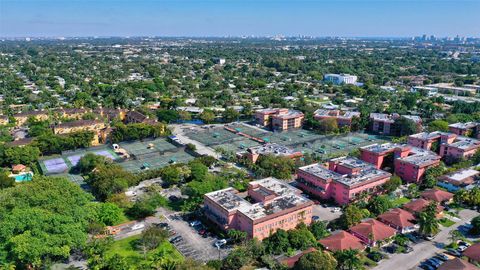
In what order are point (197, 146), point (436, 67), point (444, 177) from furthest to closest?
point (436, 67) → point (197, 146) → point (444, 177)

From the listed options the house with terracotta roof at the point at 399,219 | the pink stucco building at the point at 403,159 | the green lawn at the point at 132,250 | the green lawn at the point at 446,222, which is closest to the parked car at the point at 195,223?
the green lawn at the point at 132,250

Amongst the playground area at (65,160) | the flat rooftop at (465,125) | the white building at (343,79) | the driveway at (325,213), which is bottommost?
the driveway at (325,213)

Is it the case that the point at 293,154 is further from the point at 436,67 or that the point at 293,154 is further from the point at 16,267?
the point at 436,67

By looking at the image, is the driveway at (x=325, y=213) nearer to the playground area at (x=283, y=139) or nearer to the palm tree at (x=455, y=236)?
the palm tree at (x=455, y=236)

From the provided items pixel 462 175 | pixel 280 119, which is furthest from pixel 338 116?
pixel 462 175

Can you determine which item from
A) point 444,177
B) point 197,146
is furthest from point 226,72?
point 444,177

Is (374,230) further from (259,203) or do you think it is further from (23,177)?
(23,177)
